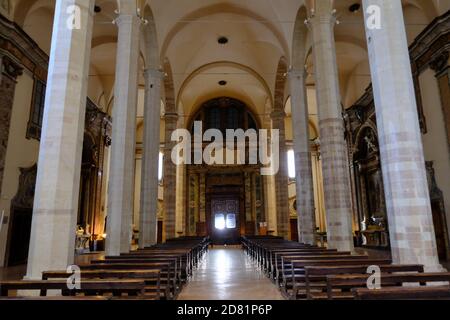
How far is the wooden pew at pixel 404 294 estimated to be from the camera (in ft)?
9.93

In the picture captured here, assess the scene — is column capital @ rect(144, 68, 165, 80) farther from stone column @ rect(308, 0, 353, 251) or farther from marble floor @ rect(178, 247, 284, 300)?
marble floor @ rect(178, 247, 284, 300)

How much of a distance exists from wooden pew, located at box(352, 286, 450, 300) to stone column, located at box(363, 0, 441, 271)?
7.97 ft

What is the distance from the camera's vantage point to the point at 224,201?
24844 millimetres

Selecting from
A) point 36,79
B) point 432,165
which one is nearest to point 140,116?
point 36,79

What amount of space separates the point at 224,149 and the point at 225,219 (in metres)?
5.49

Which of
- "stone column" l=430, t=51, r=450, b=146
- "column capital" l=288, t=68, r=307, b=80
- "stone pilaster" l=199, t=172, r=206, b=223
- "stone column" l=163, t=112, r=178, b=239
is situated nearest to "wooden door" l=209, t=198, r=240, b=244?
"stone pilaster" l=199, t=172, r=206, b=223

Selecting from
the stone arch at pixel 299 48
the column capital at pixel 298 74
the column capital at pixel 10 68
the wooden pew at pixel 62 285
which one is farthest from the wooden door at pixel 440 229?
the column capital at pixel 10 68

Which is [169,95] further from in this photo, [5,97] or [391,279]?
[391,279]

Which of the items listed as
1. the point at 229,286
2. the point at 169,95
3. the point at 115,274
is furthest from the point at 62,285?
the point at 169,95

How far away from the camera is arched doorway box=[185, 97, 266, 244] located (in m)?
24.3

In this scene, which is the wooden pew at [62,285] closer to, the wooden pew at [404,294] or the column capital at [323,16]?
the wooden pew at [404,294]

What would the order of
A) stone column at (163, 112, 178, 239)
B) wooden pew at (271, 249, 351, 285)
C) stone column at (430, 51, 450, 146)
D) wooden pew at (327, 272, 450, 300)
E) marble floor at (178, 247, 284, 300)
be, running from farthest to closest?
stone column at (163, 112, 178, 239), stone column at (430, 51, 450, 146), wooden pew at (271, 249, 351, 285), marble floor at (178, 247, 284, 300), wooden pew at (327, 272, 450, 300)

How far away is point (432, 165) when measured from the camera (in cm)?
1158

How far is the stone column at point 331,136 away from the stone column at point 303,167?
3.48 metres
